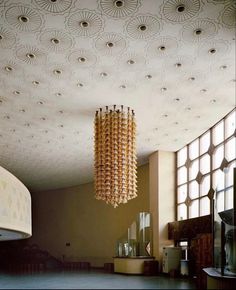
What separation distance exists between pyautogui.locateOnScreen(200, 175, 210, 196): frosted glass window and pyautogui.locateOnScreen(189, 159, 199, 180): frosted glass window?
1.98 ft

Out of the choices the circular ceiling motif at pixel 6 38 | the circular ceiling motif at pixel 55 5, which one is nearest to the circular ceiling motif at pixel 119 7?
the circular ceiling motif at pixel 55 5

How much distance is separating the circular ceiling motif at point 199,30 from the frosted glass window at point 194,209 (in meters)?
7.46

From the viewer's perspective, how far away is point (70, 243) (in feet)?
72.4

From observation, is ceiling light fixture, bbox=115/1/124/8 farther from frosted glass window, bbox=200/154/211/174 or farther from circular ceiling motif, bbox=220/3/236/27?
frosted glass window, bbox=200/154/211/174

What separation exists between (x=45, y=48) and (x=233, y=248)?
474 cm

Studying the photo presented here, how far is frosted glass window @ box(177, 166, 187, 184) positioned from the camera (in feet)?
48.6

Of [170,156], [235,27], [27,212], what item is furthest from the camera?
[170,156]

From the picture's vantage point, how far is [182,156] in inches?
594

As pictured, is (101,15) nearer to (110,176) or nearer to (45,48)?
(45,48)

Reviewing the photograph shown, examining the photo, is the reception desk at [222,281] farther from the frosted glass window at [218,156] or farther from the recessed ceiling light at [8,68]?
the frosted glass window at [218,156]

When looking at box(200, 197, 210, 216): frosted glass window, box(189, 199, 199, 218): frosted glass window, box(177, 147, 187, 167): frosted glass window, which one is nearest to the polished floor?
box(200, 197, 210, 216): frosted glass window

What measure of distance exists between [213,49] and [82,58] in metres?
2.47

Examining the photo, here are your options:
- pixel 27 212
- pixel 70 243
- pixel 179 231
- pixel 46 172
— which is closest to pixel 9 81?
pixel 27 212

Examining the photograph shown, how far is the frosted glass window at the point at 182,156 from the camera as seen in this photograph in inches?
585
